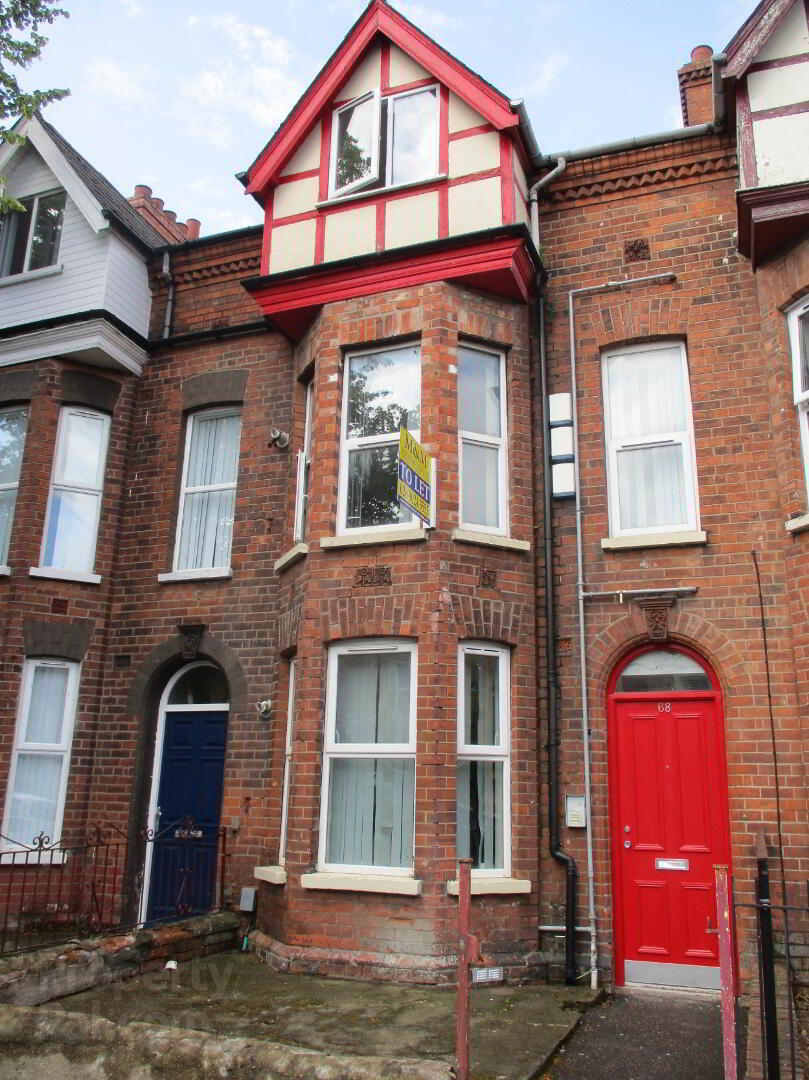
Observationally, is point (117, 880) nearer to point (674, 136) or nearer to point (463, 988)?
point (463, 988)

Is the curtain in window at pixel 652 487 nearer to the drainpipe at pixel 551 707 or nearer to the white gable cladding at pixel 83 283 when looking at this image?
the drainpipe at pixel 551 707

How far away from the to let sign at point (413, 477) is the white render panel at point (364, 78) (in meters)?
4.94

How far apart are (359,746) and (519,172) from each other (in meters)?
6.35

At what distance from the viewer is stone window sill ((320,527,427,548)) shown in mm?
8836

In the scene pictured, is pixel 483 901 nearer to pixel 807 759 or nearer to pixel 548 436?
pixel 807 759

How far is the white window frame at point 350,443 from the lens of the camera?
30.6 ft

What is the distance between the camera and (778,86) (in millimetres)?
9055

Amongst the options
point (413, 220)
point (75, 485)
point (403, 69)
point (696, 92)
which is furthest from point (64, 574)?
point (696, 92)

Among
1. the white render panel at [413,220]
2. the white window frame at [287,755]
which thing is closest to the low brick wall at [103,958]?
the white window frame at [287,755]

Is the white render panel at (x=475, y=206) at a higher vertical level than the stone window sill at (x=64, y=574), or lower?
higher

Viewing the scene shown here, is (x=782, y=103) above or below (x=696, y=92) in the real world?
below

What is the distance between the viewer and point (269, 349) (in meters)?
11.3

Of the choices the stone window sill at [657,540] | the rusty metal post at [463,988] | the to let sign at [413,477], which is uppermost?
the to let sign at [413,477]

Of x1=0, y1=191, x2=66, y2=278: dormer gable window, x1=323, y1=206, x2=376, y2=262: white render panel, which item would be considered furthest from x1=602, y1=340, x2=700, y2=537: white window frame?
x1=0, y1=191, x2=66, y2=278: dormer gable window
